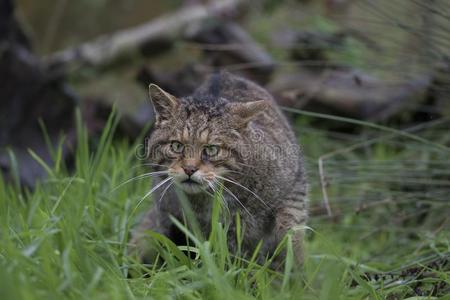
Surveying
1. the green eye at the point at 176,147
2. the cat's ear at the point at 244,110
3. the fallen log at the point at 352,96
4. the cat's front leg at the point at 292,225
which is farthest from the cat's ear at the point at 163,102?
the fallen log at the point at 352,96

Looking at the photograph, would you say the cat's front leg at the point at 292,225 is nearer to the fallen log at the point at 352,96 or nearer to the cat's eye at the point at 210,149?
the cat's eye at the point at 210,149

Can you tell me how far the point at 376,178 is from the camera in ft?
13.0

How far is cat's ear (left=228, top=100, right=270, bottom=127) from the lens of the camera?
3180 millimetres

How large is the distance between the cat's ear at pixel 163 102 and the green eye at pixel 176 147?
0.17m

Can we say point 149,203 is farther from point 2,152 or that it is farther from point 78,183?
point 2,152

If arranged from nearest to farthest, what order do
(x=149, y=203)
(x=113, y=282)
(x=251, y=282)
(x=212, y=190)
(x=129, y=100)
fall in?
(x=113, y=282), (x=251, y=282), (x=212, y=190), (x=149, y=203), (x=129, y=100)

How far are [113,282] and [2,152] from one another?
3.31m

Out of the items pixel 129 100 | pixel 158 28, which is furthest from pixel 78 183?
pixel 158 28

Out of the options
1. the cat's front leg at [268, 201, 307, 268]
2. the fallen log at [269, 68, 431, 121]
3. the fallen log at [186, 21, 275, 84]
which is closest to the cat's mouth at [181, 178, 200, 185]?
the cat's front leg at [268, 201, 307, 268]

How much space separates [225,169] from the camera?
3.08 m

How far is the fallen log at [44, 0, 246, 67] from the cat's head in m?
3.37

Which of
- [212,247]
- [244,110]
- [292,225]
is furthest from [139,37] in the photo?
[212,247]

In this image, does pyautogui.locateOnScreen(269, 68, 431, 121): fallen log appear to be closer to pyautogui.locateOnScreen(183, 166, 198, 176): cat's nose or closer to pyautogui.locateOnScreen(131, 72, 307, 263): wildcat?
pyautogui.locateOnScreen(131, 72, 307, 263): wildcat

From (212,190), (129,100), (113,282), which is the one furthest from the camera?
(129,100)
